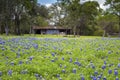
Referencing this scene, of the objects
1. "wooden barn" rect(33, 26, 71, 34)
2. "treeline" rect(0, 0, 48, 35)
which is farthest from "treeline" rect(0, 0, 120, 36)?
"wooden barn" rect(33, 26, 71, 34)

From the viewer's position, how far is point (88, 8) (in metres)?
62.8

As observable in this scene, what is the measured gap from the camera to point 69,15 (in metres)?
65.4

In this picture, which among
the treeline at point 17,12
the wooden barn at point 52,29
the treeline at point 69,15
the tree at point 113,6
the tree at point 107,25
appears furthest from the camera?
the wooden barn at point 52,29

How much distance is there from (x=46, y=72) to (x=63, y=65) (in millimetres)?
808

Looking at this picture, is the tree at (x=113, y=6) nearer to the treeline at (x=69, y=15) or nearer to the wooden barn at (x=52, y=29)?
the treeline at (x=69, y=15)

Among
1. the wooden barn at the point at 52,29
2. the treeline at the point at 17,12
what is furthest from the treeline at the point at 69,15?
the wooden barn at the point at 52,29

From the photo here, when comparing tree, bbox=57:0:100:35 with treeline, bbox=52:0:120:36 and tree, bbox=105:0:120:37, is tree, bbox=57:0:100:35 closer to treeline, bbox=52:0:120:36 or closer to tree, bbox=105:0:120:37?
treeline, bbox=52:0:120:36

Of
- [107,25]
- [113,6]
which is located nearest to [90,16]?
[107,25]

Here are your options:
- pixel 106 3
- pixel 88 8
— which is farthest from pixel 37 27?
pixel 106 3

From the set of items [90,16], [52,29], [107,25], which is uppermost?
[90,16]

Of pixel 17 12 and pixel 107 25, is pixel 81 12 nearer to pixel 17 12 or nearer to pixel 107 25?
pixel 107 25

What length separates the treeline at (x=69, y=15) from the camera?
47688 millimetres

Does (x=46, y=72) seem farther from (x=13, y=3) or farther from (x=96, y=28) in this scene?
(x=96, y=28)

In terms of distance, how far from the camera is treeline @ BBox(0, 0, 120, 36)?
156 ft
